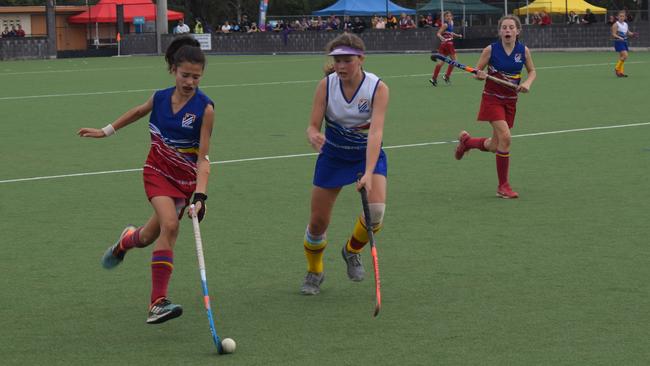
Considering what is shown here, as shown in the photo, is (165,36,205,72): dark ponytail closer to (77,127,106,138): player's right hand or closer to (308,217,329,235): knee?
(77,127,106,138): player's right hand

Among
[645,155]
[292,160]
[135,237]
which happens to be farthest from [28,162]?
[135,237]

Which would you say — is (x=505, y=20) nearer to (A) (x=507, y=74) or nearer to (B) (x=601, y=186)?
(A) (x=507, y=74)

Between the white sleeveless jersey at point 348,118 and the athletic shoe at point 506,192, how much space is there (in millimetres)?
4729

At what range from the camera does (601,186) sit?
13570 mm

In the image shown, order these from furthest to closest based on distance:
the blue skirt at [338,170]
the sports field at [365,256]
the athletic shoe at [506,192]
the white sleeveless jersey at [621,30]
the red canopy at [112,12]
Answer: the red canopy at [112,12] → the white sleeveless jersey at [621,30] → the athletic shoe at [506,192] → the blue skirt at [338,170] → the sports field at [365,256]

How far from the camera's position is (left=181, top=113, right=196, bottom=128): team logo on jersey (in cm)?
775

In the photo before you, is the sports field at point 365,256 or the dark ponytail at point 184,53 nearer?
the sports field at point 365,256

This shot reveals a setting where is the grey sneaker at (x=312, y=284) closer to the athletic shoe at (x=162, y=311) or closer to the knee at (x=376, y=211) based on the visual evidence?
the knee at (x=376, y=211)

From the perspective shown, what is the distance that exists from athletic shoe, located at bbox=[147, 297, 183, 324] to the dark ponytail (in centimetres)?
139

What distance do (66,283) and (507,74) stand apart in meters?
6.36

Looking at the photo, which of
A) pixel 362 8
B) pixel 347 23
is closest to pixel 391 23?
pixel 347 23

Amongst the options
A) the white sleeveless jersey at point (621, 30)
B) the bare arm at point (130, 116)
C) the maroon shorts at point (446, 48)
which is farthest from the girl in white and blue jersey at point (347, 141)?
the white sleeveless jersey at point (621, 30)

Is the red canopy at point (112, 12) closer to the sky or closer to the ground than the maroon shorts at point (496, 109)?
closer to the sky

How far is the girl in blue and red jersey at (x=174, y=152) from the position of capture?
761cm
